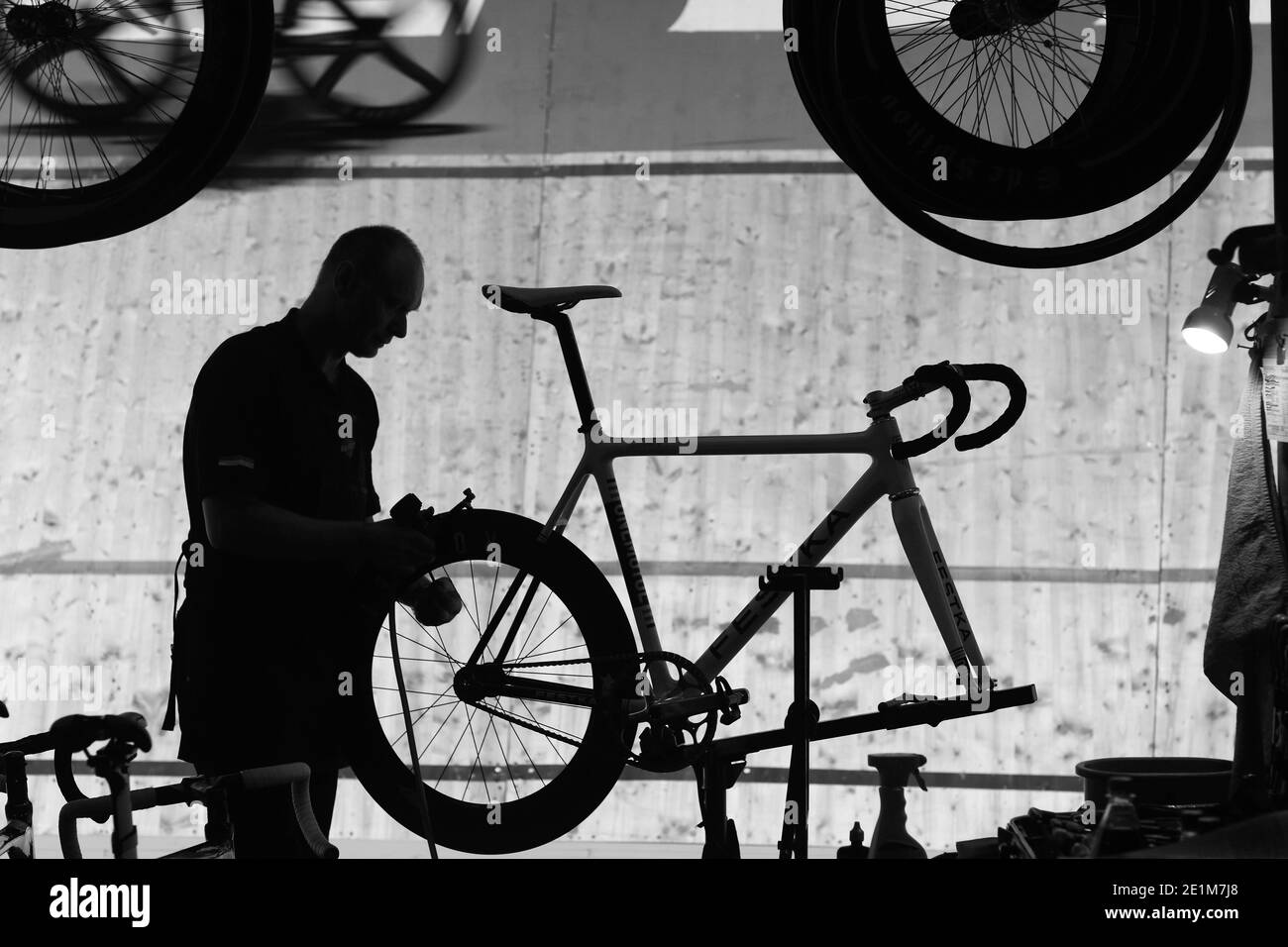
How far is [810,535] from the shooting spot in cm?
247

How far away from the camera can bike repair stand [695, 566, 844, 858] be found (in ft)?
6.19

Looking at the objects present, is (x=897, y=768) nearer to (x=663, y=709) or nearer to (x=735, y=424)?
(x=663, y=709)

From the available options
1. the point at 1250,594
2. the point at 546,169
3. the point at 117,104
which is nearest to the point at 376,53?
the point at 546,169

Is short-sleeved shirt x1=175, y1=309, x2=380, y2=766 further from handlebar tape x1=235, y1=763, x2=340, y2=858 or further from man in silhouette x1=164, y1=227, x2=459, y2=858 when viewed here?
handlebar tape x1=235, y1=763, x2=340, y2=858

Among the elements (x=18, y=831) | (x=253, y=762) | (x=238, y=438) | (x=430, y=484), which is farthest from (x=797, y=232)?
(x=18, y=831)

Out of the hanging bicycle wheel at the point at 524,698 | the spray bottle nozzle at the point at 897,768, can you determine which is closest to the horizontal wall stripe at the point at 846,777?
the hanging bicycle wheel at the point at 524,698

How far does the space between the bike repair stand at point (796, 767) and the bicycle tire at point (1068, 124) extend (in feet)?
2.72

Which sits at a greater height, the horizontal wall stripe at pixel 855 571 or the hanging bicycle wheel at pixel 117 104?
the hanging bicycle wheel at pixel 117 104

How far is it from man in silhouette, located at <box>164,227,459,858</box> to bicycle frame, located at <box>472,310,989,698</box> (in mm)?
439

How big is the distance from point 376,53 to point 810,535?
5.94 feet

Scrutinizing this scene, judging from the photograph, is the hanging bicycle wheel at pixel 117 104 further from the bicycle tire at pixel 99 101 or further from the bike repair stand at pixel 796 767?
the bike repair stand at pixel 796 767

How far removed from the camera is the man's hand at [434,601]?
229 centimetres

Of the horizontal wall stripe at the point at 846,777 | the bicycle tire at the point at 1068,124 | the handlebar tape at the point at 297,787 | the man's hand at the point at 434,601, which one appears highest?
the bicycle tire at the point at 1068,124

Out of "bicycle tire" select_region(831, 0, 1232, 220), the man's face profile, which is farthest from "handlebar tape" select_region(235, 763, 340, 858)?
"bicycle tire" select_region(831, 0, 1232, 220)
